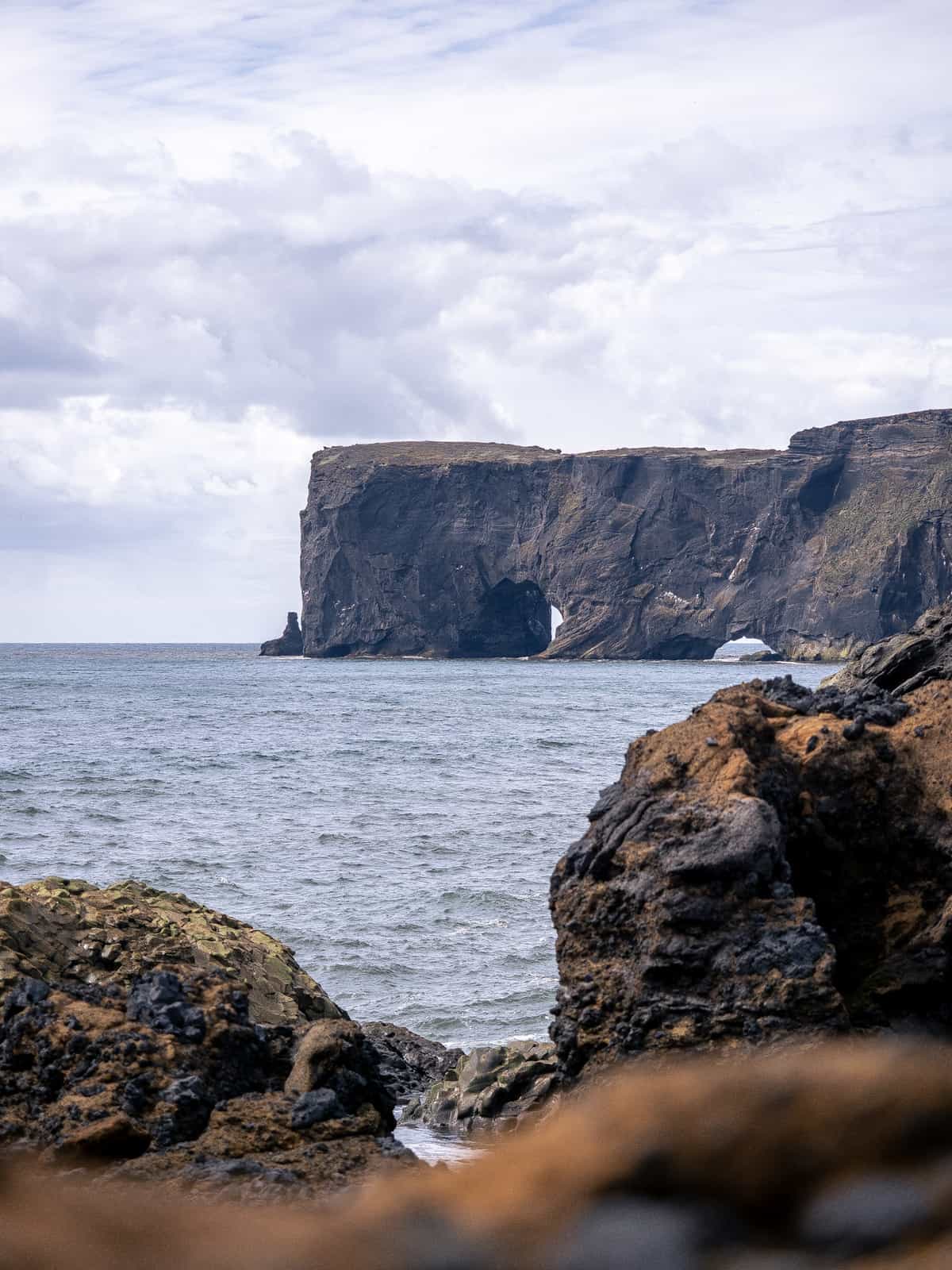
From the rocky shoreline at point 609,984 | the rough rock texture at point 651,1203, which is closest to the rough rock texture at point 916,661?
the rocky shoreline at point 609,984

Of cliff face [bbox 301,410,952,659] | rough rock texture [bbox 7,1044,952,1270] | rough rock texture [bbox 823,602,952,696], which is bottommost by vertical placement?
rough rock texture [bbox 7,1044,952,1270]

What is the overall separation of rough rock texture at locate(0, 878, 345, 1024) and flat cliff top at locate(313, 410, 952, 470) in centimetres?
13769

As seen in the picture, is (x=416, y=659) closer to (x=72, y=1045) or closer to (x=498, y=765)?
(x=498, y=765)

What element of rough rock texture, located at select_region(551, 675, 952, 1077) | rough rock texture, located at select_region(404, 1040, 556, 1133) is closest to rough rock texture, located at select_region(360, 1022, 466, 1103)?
rough rock texture, located at select_region(404, 1040, 556, 1133)

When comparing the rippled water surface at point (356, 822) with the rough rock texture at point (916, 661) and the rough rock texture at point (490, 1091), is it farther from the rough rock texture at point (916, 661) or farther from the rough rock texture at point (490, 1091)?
the rough rock texture at point (916, 661)

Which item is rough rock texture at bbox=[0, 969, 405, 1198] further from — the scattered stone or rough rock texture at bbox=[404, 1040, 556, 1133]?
rough rock texture at bbox=[404, 1040, 556, 1133]

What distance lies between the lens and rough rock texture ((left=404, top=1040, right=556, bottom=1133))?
1052 cm

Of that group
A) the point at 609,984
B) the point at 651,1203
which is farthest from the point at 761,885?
the point at 651,1203

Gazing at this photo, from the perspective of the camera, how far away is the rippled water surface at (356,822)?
16812 mm

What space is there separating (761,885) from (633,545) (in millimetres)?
140993

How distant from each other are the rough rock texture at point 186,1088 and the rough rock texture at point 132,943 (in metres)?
0.44

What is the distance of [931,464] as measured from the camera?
456 feet

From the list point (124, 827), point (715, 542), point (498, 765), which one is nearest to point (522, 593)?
point (715, 542)

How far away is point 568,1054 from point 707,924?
1285mm
